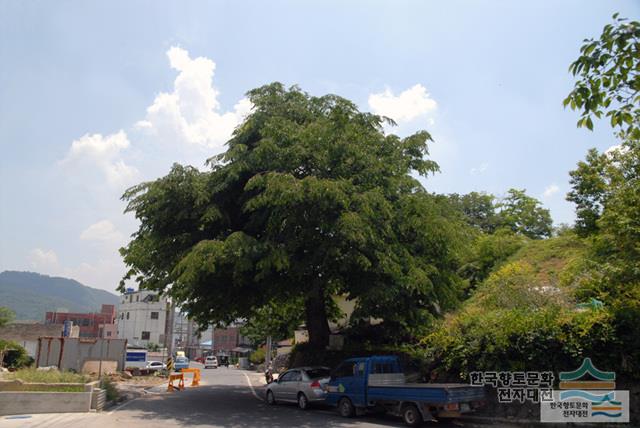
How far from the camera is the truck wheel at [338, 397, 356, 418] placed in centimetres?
1557

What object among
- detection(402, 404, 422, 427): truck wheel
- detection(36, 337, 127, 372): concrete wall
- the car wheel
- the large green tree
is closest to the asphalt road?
the car wheel

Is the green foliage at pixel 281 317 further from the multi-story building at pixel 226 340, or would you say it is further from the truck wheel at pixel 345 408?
the multi-story building at pixel 226 340

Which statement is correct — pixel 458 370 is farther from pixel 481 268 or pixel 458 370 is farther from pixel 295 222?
pixel 481 268

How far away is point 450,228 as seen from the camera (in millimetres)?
16766

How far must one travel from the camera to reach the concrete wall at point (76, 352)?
26920mm

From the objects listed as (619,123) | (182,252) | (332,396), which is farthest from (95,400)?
(619,123)

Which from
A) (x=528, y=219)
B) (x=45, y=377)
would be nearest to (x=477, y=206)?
(x=528, y=219)

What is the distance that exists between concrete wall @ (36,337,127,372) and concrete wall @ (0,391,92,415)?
40.0 feet

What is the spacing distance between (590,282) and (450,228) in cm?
538

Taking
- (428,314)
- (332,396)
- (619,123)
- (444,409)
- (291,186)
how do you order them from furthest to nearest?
(428,314), (332,396), (291,186), (444,409), (619,123)

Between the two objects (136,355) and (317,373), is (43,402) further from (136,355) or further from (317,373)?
(136,355)

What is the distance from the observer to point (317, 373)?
1812 cm

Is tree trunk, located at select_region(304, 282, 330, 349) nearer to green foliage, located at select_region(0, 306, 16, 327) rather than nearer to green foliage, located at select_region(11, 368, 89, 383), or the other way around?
green foliage, located at select_region(11, 368, 89, 383)

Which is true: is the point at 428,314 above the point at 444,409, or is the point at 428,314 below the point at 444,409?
above
